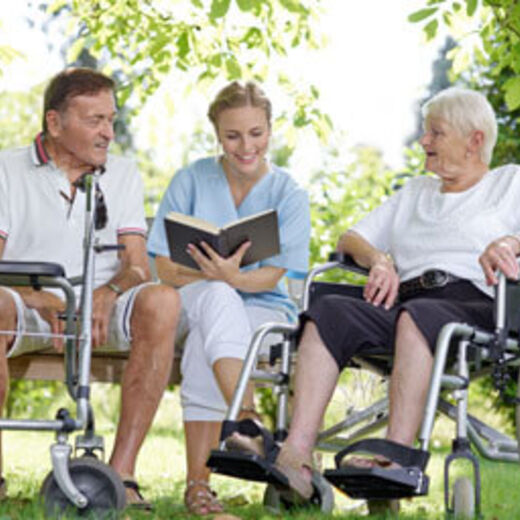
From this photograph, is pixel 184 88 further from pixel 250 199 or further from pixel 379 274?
pixel 379 274

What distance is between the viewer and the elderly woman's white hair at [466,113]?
14.7 feet

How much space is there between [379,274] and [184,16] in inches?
131

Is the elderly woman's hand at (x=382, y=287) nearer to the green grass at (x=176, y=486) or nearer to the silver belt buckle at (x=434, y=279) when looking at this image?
the silver belt buckle at (x=434, y=279)

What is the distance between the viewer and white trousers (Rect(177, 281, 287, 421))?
450 cm

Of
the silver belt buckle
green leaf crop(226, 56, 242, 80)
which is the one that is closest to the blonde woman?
the silver belt buckle

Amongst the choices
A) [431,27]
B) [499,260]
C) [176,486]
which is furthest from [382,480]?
[176,486]

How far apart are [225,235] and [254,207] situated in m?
0.56

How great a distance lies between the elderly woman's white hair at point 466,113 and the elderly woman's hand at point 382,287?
60cm

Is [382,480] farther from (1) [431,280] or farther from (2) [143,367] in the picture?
(2) [143,367]

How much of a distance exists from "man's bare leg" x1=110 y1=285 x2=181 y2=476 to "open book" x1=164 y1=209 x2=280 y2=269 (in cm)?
26

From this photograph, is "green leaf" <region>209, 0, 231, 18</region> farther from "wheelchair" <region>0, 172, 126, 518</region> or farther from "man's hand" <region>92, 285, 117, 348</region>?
"wheelchair" <region>0, 172, 126, 518</region>

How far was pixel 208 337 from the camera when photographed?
4.51 metres

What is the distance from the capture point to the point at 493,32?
6.52 m

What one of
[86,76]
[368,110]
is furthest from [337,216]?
[368,110]
